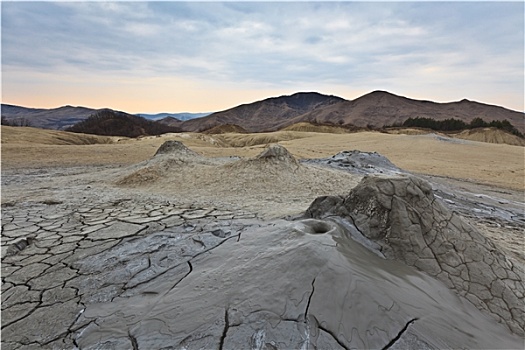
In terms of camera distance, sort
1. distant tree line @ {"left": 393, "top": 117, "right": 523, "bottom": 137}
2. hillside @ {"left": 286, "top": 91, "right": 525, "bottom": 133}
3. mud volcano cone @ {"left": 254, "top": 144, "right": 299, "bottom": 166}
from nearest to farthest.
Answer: mud volcano cone @ {"left": 254, "top": 144, "right": 299, "bottom": 166} → distant tree line @ {"left": 393, "top": 117, "right": 523, "bottom": 137} → hillside @ {"left": 286, "top": 91, "right": 525, "bottom": 133}

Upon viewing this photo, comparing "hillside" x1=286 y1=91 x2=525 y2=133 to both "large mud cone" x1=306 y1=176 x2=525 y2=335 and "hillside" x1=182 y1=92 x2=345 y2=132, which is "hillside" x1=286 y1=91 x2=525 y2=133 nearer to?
"hillside" x1=182 y1=92 x2=345 y2=132

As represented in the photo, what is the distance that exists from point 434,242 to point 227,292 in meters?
1.78

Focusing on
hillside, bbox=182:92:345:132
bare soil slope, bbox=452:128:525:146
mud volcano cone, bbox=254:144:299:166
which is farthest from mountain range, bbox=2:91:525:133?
mud volcano cone, bbox=254:144:299:166

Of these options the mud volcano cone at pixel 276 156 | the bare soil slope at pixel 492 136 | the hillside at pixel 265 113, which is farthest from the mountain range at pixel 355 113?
the mud volcano cone at pixel 276 156

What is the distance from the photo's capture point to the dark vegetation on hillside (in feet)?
152

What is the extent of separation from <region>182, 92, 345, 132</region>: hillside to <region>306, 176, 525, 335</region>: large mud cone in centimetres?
7070

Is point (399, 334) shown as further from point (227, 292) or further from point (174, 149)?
point (174, 149)

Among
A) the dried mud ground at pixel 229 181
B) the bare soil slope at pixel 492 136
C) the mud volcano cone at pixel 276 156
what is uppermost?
the bare soil slope at pixel 492 136

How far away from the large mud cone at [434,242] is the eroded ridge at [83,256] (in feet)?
4.60

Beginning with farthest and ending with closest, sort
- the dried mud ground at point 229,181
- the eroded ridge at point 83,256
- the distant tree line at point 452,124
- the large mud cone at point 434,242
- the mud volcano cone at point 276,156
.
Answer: the distant tree line at point 452,124
the mud volcano cone at point 276,156
the dried mud ground at point 229,181
the large mud cone at point 434,242
the eroded ridge at point 83,256

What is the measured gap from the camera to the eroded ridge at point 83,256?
86.1 inches

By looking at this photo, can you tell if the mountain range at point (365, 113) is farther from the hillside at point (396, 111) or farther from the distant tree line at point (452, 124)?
the distant tree line at point (452, 124)

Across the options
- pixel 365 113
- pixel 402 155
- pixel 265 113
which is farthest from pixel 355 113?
pixel 402 155

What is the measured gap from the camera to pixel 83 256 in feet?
9.91
